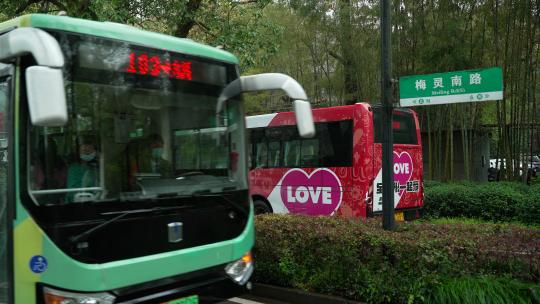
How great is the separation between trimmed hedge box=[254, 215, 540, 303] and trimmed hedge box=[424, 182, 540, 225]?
453 centimetres

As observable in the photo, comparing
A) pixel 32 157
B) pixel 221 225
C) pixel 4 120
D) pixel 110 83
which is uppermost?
pixel 110 83

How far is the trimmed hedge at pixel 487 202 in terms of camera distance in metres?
9.65

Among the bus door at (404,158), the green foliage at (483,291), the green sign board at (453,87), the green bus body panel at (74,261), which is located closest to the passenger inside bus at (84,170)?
the green bus body panel at (74,261)

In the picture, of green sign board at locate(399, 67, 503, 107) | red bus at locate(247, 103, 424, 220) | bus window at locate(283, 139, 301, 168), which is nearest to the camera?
green sign board at locate(399, 67, 503, 107)

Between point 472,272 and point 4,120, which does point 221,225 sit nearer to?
point 4,120

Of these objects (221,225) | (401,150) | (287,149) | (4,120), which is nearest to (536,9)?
(401,150)

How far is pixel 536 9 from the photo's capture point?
11.3 metres

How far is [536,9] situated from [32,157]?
11.4 metres

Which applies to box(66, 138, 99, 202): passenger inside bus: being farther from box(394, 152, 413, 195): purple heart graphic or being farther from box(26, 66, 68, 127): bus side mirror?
box(394, 152, 413, 195): purple heart graphic

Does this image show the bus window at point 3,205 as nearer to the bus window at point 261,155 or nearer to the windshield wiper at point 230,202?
the windshield wiper at point 230,202

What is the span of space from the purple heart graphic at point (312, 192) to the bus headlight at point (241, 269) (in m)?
5.37

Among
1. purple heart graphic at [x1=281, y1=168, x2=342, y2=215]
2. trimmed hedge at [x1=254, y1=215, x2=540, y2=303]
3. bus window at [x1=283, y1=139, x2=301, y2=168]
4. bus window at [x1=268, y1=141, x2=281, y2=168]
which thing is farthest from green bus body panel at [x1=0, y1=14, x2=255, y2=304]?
bus window at [x1=268, y1=141, x2=281, y2=168]

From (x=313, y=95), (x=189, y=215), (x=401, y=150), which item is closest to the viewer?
(x=189, y=215)

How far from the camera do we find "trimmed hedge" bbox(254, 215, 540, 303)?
4586 mm
